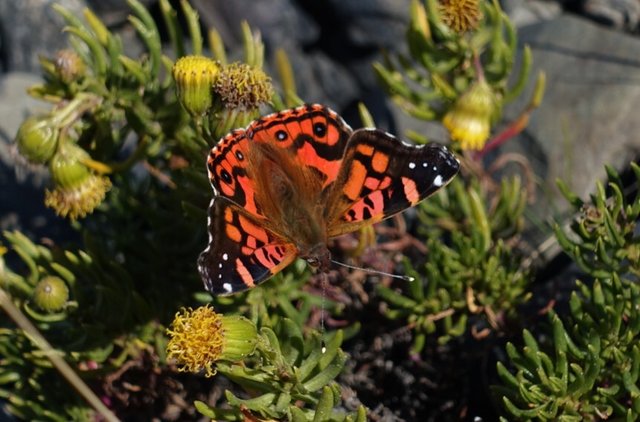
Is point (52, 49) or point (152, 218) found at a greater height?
point (52, 49)

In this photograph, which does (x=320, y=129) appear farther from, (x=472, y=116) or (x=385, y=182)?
(x=472, y=116)

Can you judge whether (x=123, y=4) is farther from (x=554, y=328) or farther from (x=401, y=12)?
(x=554, y=328)

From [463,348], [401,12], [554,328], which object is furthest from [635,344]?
[401,12]

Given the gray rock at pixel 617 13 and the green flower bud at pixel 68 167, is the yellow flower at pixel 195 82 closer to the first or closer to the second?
the green flower bud at pixel 68 167

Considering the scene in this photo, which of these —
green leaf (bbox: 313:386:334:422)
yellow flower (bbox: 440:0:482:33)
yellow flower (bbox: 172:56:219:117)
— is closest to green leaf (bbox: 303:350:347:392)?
green leaf (bbox: 313:386:334:422)

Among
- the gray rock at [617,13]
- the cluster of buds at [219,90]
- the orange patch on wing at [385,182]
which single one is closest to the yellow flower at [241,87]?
the cluster of buds at [219,90]

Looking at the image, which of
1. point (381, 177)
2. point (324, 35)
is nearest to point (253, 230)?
point (381, 177)
